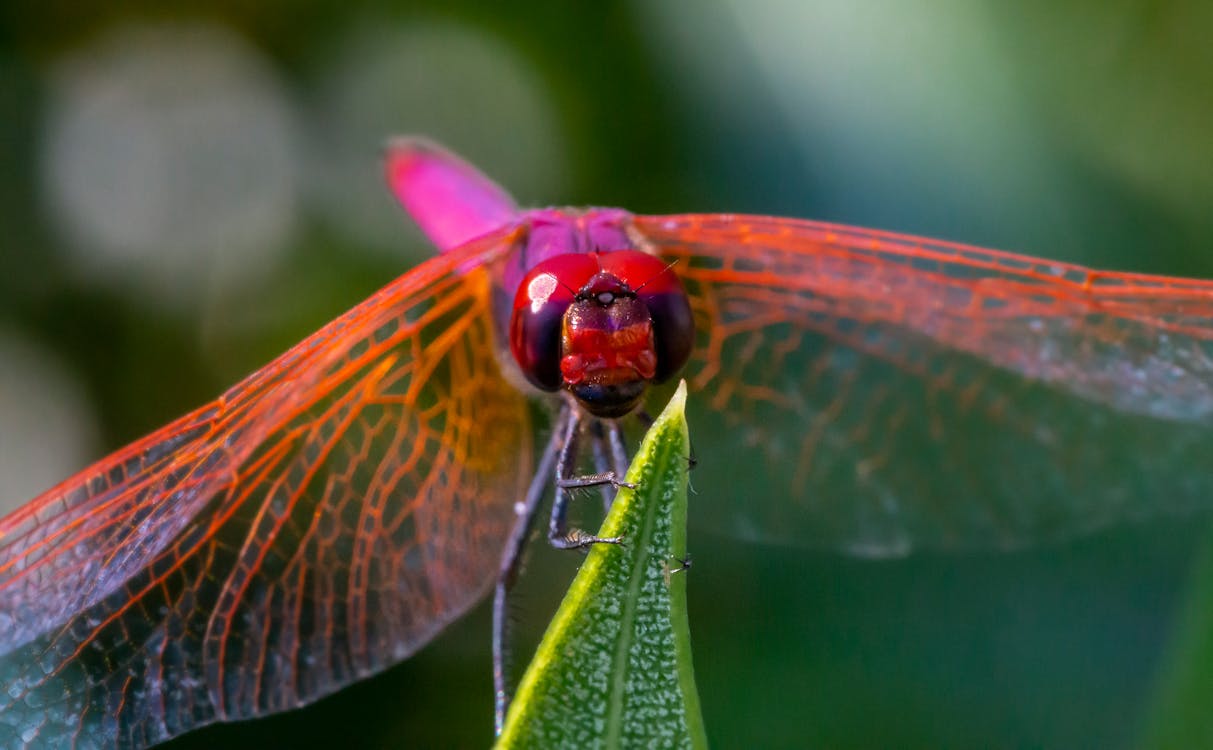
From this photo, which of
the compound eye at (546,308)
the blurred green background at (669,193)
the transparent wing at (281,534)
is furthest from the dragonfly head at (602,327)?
the blurred green background at (669,193)

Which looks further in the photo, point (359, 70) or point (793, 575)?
point (359, 70)

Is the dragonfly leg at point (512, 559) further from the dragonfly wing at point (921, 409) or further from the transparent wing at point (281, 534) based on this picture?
the dragonfly wing at point (921, 409)

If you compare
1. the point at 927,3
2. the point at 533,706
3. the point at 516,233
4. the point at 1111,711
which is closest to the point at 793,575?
the point at 1111,711

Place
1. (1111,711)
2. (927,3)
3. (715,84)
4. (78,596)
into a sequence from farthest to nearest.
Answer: (715,84) → (927,3) → (1111,711) → (78,596)

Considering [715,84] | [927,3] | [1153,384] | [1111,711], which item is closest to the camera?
[1153,384]

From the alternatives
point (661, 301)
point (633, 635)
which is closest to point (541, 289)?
point (661, 301)

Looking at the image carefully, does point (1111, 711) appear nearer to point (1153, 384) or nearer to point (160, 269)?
point (1153, 384)

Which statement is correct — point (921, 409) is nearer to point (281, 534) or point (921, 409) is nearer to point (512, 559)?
point (512, 559)
